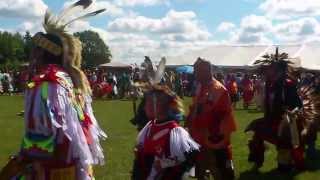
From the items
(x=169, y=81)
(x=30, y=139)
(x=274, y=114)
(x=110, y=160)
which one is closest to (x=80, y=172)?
(x=30, y=139)

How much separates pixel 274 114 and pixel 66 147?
528 centimetres

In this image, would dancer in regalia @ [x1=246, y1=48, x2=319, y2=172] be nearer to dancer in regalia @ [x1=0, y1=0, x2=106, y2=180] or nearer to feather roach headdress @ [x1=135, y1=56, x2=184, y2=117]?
feather roach headdress @ [x1=135, y1=56, x2=184, y2=117]

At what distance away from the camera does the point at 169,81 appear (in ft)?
20.5

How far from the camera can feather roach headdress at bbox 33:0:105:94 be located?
458cm

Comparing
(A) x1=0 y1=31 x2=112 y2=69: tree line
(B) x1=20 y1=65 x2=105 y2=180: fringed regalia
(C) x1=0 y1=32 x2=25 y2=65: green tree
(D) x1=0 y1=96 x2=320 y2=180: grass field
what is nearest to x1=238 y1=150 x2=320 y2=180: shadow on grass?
(D) x1=0 y1=96 x2=320 y2=180: grass field

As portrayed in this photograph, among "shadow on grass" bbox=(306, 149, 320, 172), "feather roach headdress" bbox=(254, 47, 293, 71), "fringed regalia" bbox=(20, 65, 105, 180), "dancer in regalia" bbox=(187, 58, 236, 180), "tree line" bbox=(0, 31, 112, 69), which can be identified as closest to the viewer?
"fringed regalia" bbox=(20, 65, 105, 180)

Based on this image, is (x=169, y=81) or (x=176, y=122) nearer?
(x=176, y=122)

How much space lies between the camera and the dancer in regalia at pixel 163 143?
5566 millimetres

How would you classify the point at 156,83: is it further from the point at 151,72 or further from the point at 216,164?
the point at 216,164

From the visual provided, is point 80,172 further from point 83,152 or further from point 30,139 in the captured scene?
point 30,139

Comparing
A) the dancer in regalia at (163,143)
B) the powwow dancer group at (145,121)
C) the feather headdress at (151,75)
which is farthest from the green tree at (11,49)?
the dancer in regalia at (163,143)

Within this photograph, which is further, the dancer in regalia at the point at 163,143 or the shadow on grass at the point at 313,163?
the shadow on grass at the point at 313,163

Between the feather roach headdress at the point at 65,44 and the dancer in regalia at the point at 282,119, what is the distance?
16.0 feet

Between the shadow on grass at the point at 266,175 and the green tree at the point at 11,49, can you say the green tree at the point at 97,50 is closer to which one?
the green tree at the point at 11,49
